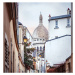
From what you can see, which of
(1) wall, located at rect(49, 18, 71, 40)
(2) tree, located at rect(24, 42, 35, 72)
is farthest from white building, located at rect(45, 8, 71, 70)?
(2) tree, located at rect(24, 42, 35, 72)

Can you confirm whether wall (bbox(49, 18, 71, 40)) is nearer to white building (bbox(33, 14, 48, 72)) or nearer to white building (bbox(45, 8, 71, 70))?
white building (bbox(45, 8, 71, 70))

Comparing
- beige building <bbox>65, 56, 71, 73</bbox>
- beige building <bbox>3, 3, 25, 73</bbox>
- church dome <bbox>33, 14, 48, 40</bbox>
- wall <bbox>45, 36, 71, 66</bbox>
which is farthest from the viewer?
church dome <bbox>33, 14, 48, 40</bbox>

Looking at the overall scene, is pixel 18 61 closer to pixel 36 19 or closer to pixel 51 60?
pixel 51 60

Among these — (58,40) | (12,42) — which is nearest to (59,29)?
(58,40)

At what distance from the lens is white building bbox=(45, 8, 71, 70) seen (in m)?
4.10

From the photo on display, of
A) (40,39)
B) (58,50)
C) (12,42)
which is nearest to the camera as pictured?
(12,42)

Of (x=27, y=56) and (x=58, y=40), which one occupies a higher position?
(x=58, y=40)

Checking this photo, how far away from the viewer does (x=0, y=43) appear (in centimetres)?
305

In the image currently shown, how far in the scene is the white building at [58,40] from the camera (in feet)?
13.4

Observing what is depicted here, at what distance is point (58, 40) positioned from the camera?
13.9 feet

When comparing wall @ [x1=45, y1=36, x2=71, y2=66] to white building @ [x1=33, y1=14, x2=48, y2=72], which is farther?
white building @ [x1=33, y1=14, x2=48, y2=72]

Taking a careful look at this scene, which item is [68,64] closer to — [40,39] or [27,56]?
[40,39]

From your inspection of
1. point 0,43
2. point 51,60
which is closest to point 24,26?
point 51,60

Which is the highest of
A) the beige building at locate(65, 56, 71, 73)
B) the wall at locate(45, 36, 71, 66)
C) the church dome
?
the church dome
